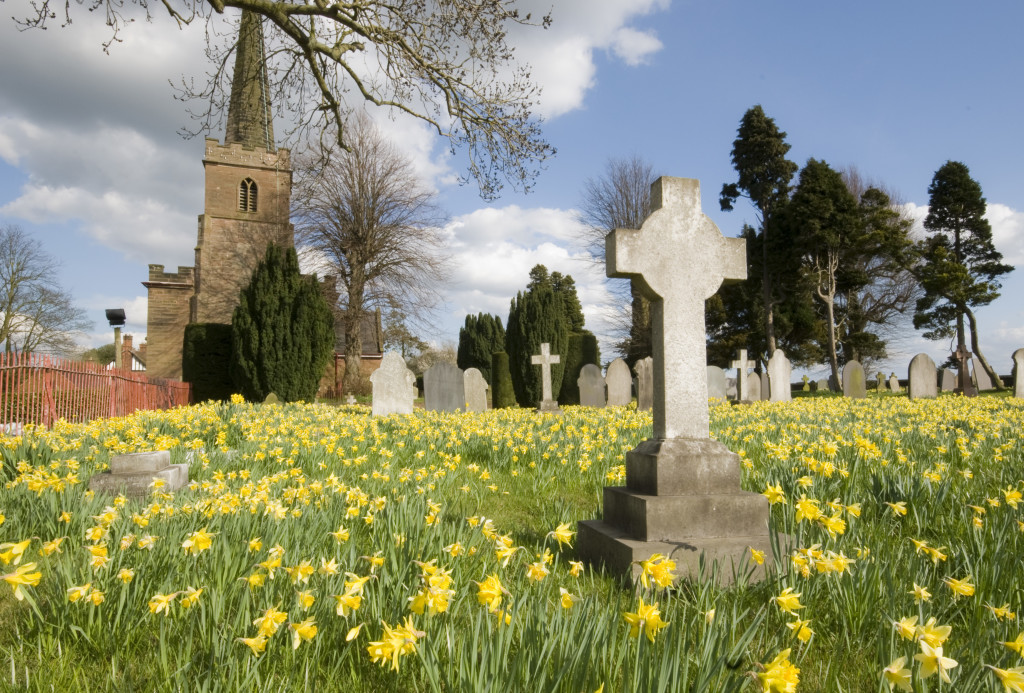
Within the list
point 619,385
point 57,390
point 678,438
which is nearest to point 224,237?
point 57,390

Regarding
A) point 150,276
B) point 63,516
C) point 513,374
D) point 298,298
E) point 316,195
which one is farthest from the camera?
point 150,276

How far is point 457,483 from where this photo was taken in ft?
15.1

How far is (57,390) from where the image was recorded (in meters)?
9.57

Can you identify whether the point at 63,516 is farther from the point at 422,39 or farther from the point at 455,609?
the point at 422,39

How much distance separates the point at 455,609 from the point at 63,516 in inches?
84.8

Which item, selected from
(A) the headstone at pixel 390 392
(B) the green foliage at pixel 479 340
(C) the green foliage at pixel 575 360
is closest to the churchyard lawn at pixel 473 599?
(A) the headstone at pixel 390 392

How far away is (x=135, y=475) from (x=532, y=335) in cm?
1740

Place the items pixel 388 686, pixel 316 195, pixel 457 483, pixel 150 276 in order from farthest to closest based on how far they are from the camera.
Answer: pixel 150 276
pixel 316 195
pixel 457 483
pixel 388 686

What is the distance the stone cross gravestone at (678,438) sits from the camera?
269 centimetres

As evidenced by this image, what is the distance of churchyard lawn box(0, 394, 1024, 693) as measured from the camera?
4.55 feet

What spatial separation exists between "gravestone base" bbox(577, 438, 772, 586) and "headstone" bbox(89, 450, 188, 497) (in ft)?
9.84

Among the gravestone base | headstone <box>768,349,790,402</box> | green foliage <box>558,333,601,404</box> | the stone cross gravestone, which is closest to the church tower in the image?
green foliage <box>558,333,601,404</box>

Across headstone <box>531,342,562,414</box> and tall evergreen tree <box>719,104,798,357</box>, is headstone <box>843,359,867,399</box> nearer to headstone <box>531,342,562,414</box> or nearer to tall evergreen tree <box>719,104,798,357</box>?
headstone <box>531,342,562,414</box>

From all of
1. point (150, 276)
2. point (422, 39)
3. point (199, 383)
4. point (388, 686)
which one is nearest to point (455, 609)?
point (388, 686)
